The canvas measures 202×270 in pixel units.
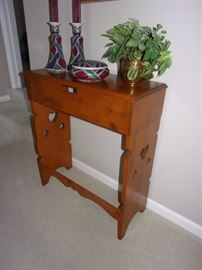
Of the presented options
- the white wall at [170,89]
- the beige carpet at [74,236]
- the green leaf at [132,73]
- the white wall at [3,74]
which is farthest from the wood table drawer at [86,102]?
the white wall at [3,74]

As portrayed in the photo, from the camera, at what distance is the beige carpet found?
1149 mm

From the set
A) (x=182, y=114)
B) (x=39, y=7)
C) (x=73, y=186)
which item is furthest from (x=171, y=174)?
(x=39, y=7)

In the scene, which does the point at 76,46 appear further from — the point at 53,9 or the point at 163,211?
the point at 163,211

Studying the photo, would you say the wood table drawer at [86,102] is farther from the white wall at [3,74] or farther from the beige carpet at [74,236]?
the white wall at [3,74]

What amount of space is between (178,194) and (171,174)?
0.14 m

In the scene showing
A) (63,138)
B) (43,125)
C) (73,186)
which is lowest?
(73,186)

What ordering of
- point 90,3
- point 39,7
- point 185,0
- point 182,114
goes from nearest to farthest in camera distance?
point 185,0 < point 182,114 < point 90,3 < point 39,7

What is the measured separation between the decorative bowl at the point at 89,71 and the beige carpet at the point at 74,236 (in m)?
0.94

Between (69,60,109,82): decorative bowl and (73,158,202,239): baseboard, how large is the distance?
90 centimetres

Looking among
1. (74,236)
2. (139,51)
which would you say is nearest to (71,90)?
(139,51)

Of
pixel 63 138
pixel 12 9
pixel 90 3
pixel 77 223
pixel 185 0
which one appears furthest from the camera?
pixel 12 9

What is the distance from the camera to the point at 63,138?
1715mm

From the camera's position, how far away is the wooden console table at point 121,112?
0.92m

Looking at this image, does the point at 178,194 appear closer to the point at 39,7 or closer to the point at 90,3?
the point at 90,3
